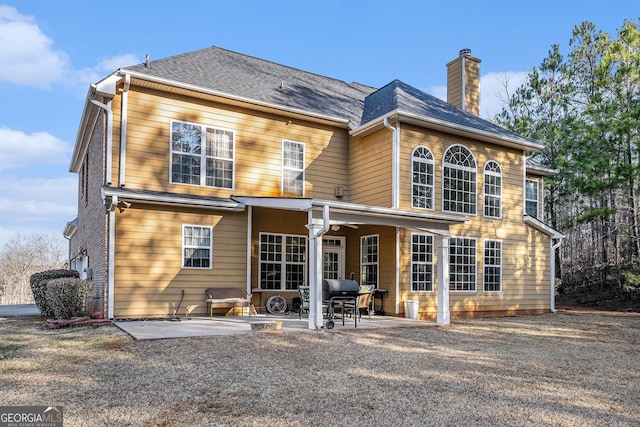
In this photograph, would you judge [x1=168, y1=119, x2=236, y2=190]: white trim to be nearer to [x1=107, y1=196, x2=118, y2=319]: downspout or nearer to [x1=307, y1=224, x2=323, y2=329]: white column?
[x1=107, y1=196, x2=118, y2=319]: downspout

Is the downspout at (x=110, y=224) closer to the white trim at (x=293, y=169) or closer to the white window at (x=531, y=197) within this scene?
the white trim at (x=293, y=169)

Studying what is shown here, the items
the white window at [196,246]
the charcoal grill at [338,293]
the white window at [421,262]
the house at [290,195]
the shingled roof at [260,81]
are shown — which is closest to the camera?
the charcoal grill at [338,293]

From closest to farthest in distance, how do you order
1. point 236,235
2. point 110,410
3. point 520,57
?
point 110,410 → point 236,235 → point 520,57

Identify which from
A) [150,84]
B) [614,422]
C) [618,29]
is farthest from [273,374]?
[618,29]

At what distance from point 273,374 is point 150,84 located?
774 centimetres

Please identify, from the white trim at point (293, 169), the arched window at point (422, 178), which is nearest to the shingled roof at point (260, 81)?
the white trim at point (293, 169)

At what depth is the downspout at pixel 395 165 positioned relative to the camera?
1195 centimetres

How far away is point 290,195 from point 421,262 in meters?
3.81

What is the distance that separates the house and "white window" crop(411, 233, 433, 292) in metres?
0.04

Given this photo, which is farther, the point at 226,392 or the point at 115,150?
the point at 115,150

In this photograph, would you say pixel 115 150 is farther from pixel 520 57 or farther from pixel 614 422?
pixel 520 57

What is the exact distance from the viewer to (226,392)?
4852 millimetres

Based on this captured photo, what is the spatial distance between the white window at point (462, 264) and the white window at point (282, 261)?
3955 millimetres

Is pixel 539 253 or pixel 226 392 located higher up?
pixel 539 253
